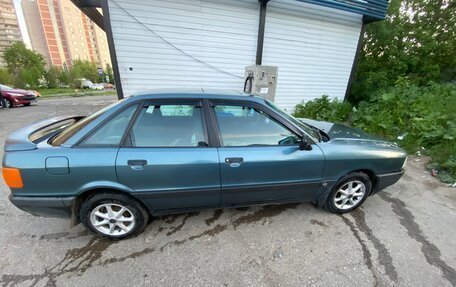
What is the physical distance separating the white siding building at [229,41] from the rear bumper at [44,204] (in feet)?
13.8

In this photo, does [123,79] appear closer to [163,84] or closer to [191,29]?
[163,84]

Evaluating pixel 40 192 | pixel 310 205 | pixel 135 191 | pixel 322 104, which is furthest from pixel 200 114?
pixel 322 104

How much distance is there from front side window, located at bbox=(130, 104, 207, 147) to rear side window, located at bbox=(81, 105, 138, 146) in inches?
3.9

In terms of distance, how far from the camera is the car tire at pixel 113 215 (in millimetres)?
2090

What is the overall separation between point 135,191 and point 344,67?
8420 millimetres

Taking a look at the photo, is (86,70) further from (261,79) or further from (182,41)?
(261,79)

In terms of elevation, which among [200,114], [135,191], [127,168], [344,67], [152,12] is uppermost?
[152,12]

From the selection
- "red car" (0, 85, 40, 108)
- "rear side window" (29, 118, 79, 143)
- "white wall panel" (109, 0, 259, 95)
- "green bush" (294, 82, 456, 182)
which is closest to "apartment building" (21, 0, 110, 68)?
"red car" (0, 85, 40, 108)

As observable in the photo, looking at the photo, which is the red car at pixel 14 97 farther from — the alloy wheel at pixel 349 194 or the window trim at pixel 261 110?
the alloy wheel at pixel 349 194

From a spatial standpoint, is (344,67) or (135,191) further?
(344,67)

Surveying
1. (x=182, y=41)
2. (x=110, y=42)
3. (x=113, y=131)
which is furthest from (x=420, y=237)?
(x=110, y=42)

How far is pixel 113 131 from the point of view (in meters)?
2.04

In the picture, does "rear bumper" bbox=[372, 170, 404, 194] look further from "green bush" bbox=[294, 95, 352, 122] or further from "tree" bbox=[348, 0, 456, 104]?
→ "tree" bbox=[348, 0, 456, 104]

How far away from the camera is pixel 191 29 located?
5684mm
